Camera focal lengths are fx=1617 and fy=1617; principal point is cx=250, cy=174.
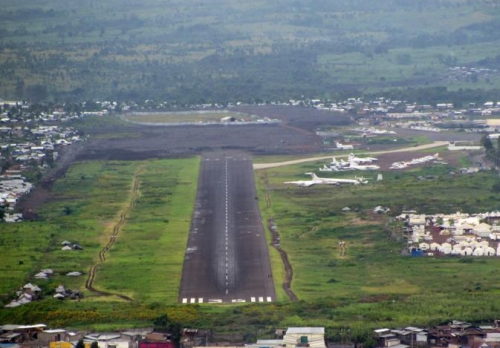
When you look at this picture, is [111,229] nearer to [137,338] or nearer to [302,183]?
[302,183]

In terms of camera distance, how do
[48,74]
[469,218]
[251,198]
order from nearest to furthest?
[469,218] → [251,198] → [48,74]

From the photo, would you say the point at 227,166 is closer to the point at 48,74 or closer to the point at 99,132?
the point at 99,132

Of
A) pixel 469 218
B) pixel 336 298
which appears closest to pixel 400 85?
pixel 469 218

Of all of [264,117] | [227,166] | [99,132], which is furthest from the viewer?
[264,117]

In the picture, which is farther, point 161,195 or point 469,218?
point 161,195
